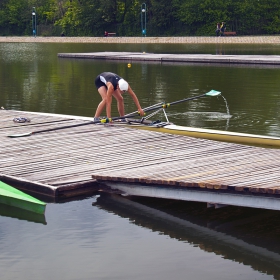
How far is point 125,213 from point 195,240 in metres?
1.36

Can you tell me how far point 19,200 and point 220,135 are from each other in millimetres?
4995

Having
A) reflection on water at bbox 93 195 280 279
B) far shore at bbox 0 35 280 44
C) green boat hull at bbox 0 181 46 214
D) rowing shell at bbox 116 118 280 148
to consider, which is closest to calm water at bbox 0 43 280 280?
reflection on water at bbox 93 195 280 279

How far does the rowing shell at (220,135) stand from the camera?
1270cm

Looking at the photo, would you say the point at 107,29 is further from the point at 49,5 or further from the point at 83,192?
the point at 83,192

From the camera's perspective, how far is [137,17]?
261ft

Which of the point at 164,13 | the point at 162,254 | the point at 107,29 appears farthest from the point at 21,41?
the point at 162,254

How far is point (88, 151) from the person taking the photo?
11.8m

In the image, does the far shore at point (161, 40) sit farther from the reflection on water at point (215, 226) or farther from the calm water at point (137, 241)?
the calm water at point (137, 241)

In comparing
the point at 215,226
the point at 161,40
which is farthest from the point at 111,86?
the point at 161,40

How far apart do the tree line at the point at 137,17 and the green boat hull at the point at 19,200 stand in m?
65.3

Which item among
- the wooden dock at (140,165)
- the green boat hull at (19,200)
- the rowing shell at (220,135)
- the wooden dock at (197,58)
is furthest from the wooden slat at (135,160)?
the wooden dock at (197,58)

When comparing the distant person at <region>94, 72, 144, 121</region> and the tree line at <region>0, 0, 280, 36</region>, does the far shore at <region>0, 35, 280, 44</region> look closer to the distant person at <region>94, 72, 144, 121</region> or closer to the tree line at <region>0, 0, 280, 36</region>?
the tree line at <region>0, 0, 280, 36</region>

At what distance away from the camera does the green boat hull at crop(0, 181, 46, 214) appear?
9516 millimetres

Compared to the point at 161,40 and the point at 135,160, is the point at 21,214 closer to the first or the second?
the point at 135,160
